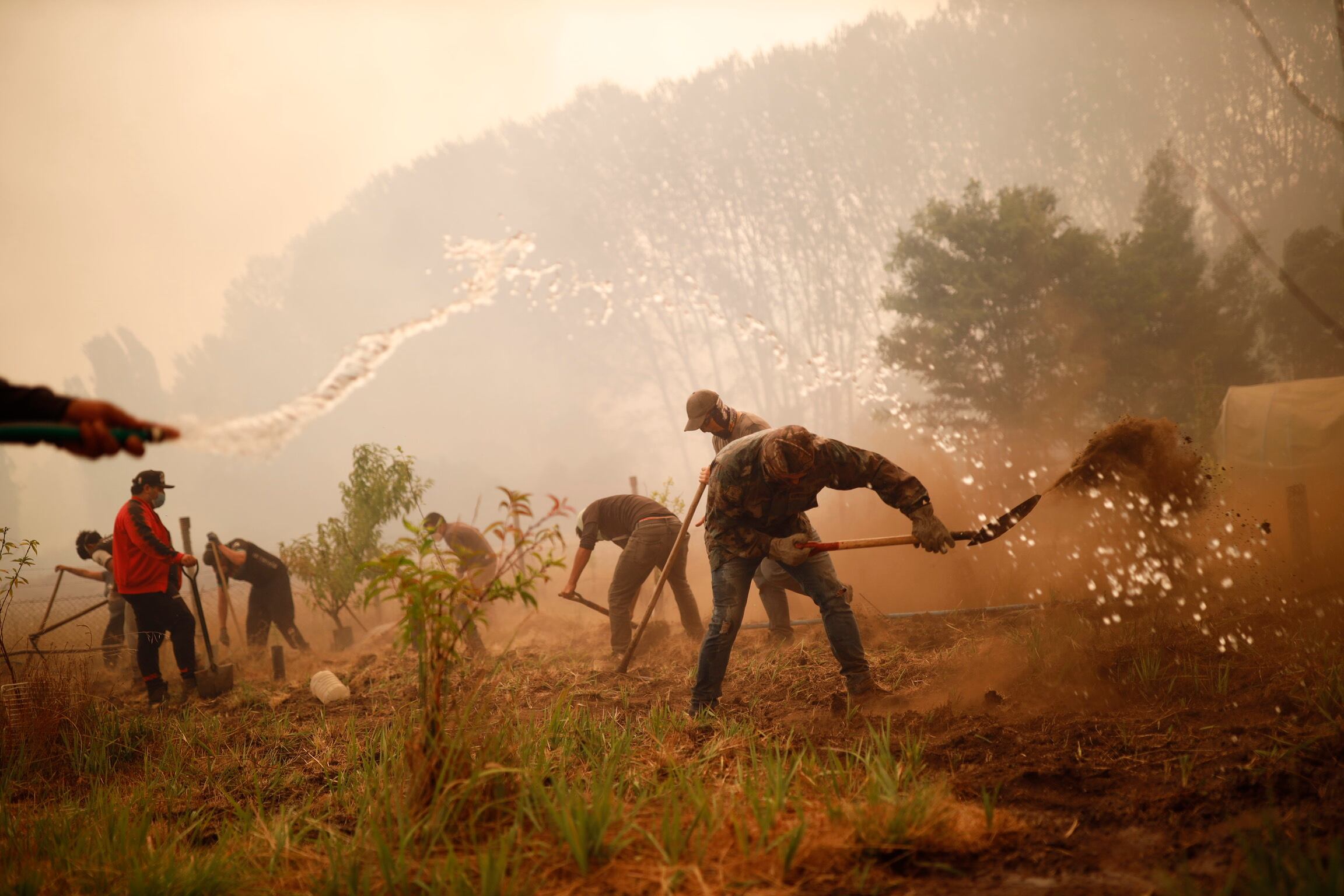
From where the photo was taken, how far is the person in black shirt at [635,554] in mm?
7113

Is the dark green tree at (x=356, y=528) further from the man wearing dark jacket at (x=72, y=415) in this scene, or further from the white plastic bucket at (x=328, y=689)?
the man wearing dark jacket at (x=72, y=415)

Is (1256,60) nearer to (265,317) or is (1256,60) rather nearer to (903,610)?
(903,610)

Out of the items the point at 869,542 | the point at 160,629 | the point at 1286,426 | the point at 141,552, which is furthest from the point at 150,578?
the point at 1286,426

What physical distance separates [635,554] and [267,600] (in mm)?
5367

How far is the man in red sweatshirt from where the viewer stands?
6492 millimetres

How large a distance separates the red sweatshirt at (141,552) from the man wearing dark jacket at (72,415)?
195 inches

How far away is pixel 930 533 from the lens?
4234 mm

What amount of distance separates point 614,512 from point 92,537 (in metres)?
6.64

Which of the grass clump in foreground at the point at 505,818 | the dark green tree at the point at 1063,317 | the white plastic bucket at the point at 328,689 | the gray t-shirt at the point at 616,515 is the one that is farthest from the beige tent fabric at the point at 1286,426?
the white plastic bucket at the point at 328,689

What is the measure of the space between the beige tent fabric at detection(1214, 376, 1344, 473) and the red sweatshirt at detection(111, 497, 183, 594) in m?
13.4

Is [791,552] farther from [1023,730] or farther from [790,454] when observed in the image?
[1023,730]

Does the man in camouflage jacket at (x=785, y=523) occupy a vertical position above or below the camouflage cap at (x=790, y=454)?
below

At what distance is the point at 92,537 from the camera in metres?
9.15

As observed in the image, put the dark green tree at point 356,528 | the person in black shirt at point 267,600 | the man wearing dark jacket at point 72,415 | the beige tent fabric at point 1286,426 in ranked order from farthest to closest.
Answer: the beige tent fabric at point 1286,426, the dark green tree at point 356,528, the person in black shirt at point 267,600, the man wearing dark jacket at point 72,415
